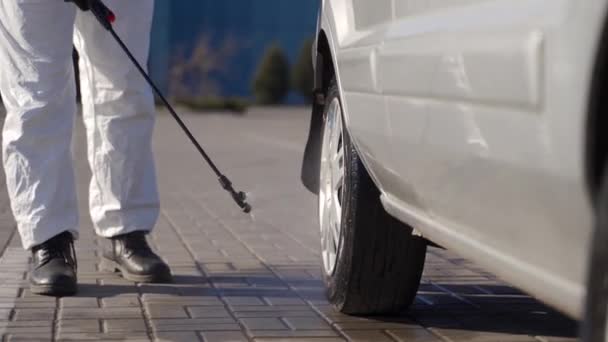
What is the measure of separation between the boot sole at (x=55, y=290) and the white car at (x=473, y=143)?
1.02 metres

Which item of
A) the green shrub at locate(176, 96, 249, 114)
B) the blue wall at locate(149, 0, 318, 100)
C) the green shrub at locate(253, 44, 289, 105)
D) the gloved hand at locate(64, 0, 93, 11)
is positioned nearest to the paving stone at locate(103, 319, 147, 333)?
the gloved hand at locate(64, 0, 93, 11)

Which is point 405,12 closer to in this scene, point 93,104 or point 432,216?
point 432,216

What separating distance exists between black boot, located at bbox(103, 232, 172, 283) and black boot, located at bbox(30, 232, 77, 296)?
0.26 metres

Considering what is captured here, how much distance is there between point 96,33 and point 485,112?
2.89 m

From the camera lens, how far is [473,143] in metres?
2.86

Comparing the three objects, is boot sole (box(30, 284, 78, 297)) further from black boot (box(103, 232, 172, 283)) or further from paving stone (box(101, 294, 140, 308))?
black boot (box(103, 232, 172, 283))

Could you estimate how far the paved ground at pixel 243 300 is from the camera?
14.3 ft

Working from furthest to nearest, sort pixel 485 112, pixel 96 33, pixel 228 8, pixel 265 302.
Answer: pixel 228 8, pixel 96 33, pixel 265 302, pixel 485 112

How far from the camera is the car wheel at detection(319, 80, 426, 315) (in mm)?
4367

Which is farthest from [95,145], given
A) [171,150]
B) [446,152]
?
[171,150]

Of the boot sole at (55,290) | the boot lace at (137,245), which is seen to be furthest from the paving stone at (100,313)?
the boot lace at (137,245)

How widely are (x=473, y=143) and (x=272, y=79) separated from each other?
40.5 m

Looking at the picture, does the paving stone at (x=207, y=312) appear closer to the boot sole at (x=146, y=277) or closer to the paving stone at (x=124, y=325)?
the paving stone at (x=124, y=325)

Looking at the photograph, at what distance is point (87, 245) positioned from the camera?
653 centimetres
